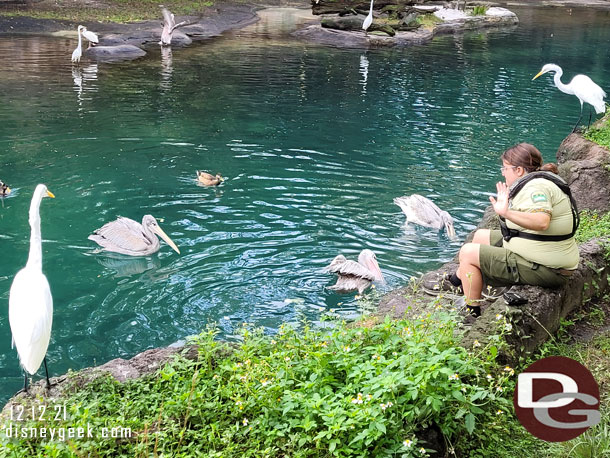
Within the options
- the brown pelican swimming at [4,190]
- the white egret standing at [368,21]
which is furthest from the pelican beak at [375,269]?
the white egret standing at [368,21]

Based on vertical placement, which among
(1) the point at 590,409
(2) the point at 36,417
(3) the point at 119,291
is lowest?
(3) the point at 119,291

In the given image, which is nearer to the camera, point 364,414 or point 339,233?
point 364,414

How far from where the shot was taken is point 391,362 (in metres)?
3.80

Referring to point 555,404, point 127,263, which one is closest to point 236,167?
point 127,263

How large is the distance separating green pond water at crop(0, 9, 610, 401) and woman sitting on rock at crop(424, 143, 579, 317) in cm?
112

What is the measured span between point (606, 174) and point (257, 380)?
6030 mm

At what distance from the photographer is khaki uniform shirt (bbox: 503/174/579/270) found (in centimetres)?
474

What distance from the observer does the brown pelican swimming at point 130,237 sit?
7.72 m

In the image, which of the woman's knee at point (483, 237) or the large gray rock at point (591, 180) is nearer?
the woman's knee at point (483, 237)

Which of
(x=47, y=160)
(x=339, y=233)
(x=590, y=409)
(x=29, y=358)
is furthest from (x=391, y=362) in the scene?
(x=47, y=160)

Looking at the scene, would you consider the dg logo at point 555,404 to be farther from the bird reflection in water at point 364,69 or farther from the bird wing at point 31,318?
the bird reflection in water at point 364,69

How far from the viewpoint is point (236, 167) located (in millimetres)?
10766

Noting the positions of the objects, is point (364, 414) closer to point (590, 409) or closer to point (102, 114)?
point (590, 409)

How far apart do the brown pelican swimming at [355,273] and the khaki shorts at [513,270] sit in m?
1.84
